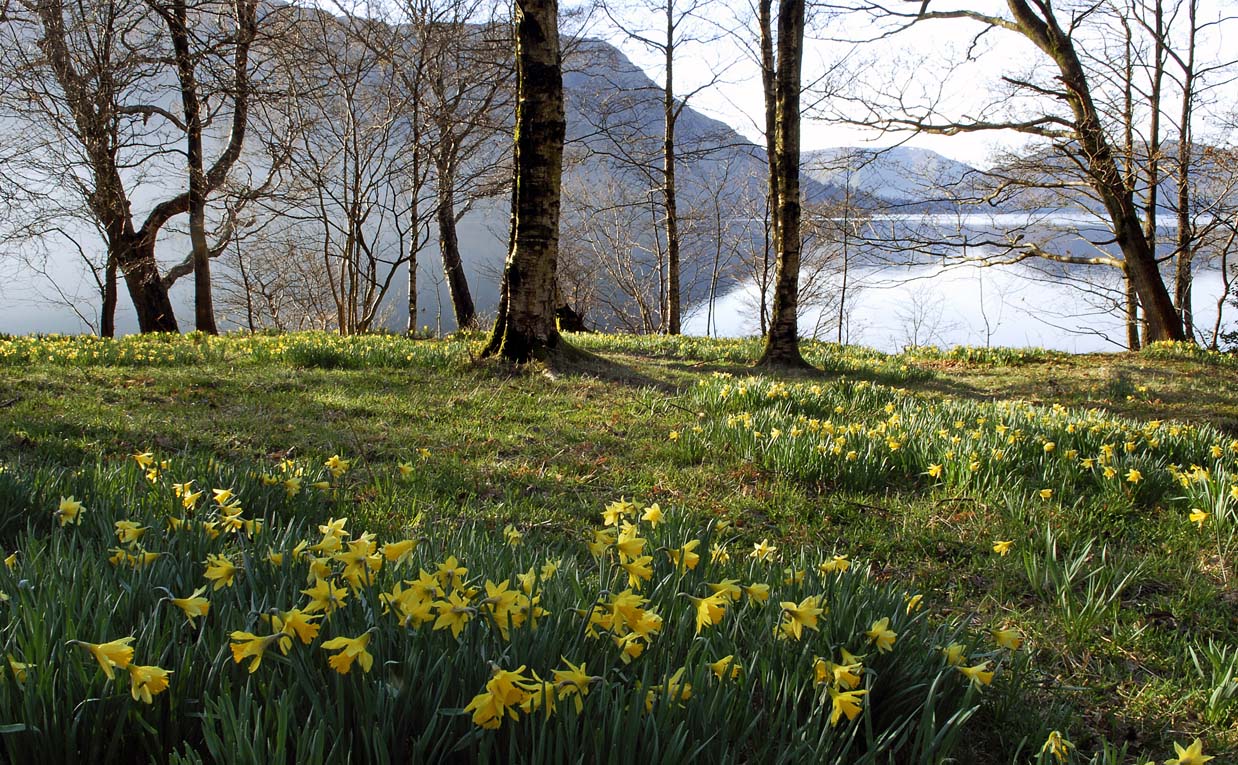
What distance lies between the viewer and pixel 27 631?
1280 millimetres

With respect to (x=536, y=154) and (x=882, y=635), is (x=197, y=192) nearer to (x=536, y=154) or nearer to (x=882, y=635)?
(x=536, y=154)

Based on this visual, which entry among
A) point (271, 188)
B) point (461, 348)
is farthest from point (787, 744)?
→ point (271, 188)

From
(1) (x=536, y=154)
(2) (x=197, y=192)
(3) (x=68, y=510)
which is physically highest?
(2) (x=197, y=192)

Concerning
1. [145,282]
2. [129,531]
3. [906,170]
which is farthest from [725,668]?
[145,282]

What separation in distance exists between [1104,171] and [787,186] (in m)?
5.90

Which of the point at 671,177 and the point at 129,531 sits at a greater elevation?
the point at 671,177

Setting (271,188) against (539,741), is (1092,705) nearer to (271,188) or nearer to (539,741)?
(539,741)

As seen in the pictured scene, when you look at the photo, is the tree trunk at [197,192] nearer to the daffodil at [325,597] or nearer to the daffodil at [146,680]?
the daffodil at [325,597]

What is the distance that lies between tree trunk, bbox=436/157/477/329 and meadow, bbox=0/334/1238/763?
26.8 feet

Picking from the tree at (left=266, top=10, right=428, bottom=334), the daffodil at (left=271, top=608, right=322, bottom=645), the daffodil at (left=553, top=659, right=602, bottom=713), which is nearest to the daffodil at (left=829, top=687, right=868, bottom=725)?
the daffodil at (left=553, top=659, right=602, bottom=713)

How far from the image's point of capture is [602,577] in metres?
1.71

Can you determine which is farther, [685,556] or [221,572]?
[685,556]

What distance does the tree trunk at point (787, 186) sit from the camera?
7.69 metres

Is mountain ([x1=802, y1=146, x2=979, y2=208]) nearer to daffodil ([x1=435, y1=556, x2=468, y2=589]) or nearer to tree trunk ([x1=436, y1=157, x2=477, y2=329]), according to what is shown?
tree trunk ([x1=436, y1=157, x2=477, y2=329])
